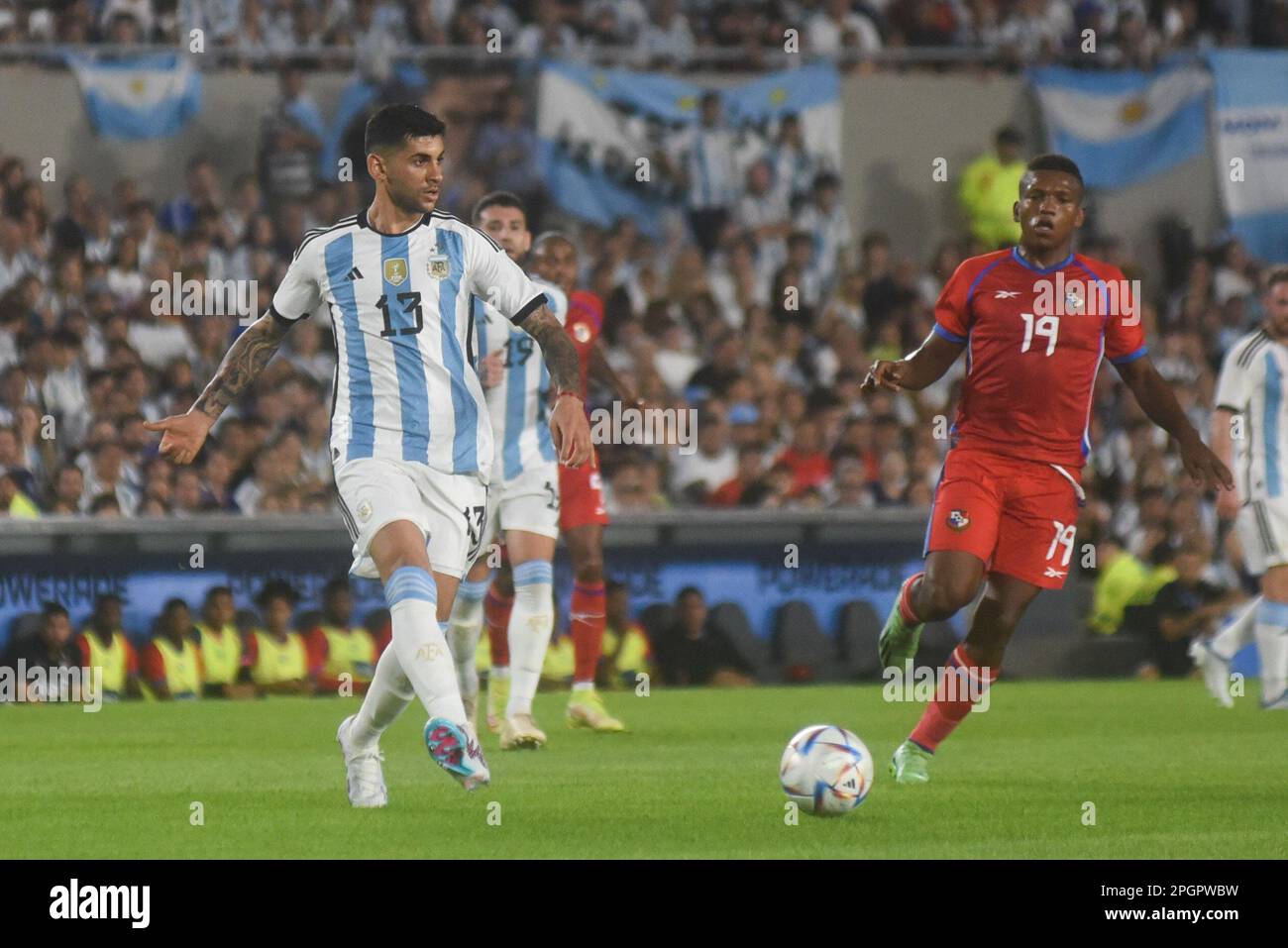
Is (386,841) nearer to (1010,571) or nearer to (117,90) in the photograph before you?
(1010,571)

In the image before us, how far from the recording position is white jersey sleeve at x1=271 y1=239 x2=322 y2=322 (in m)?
7.86

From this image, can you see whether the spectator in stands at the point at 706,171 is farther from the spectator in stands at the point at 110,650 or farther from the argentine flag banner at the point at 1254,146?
the spectator in stands at the point at 110,650

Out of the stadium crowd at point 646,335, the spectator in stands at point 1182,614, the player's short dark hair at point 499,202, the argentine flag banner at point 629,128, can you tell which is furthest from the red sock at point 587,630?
the argentine flag banner at point 629,128

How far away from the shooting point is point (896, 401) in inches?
717

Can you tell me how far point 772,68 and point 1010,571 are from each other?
11.5 m

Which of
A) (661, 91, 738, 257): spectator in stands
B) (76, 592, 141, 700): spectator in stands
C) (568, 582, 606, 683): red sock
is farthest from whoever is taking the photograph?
Answer: (661, 91, 738, 257): spectator in stands

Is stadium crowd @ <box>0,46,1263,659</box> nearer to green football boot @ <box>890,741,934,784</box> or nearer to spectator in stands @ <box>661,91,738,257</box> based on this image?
spectator in stands @ <box>661,91,738,257</box>

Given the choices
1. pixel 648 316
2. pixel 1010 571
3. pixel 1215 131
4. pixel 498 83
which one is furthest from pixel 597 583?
pixel 1215 131

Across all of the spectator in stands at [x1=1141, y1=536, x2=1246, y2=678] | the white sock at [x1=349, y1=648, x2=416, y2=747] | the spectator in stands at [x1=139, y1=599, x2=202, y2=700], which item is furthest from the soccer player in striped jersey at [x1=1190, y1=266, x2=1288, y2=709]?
the spectator in stands at [x1=139, y1=599, x2=202, y2=700]

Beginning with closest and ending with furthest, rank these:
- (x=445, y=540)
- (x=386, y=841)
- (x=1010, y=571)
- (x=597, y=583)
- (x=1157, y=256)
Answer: (x=386, y=841)
(x=445, y=540)
(x=1010, y=571)
(x=597, y=583)
(x=1157, y=256)

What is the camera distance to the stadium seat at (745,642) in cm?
1538

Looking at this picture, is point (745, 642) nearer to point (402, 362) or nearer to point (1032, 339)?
point (1032, 339)

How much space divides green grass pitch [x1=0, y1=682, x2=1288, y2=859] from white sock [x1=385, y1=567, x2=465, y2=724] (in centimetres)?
48

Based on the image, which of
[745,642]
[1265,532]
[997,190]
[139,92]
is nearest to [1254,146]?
[997,190]
